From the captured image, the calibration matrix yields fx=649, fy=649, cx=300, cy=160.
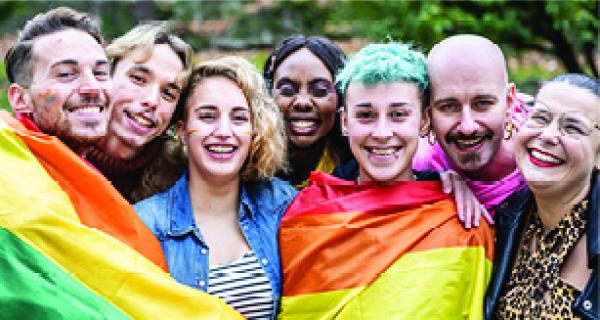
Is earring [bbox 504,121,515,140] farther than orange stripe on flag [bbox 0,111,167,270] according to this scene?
Yes

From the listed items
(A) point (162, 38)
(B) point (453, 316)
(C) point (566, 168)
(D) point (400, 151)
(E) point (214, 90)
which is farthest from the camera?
(A) point (162, 38)

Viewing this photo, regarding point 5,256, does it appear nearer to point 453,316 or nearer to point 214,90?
point 214,90

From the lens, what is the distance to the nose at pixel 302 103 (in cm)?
377

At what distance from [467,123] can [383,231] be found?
635mm

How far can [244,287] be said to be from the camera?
2926 millimetres

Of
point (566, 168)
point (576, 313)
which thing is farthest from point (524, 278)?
point (566, 168)

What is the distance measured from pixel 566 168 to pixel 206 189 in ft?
5.43

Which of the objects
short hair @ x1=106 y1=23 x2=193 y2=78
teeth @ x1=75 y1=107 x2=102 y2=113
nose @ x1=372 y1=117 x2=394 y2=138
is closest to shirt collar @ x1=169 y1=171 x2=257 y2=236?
teeth @ x1=75 y1=107 x2=102 y2=113

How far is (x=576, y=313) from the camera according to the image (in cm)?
236

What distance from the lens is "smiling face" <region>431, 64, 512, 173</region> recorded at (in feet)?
9.88

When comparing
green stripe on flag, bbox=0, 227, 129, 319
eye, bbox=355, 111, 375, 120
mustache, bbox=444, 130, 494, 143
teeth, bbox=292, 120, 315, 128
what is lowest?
green stripe on flag, bbox=0, 227, 129, 319

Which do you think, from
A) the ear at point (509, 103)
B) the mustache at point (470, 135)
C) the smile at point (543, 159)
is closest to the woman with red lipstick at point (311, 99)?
the mustache at point (470, 135)

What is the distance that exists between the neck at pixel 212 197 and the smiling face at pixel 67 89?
0.52 metres

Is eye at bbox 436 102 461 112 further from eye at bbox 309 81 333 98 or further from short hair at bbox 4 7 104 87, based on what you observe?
short hair at bbox 4 7 104 87
